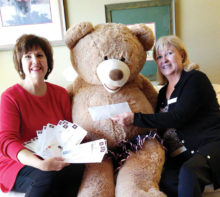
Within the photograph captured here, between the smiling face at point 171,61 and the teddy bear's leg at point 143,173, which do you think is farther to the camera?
the smiling face at point 171,61

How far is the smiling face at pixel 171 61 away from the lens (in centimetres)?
112

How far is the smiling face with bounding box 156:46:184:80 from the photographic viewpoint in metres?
1.12

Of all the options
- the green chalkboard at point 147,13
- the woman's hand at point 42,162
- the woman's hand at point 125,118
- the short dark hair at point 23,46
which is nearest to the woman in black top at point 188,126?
the woman's hand at point 125,118

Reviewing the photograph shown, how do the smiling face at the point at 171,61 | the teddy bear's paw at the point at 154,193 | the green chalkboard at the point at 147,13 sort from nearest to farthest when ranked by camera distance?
the teddy bear's paw at the point at 154,193 → the smiling face at the point at 171,61 → the green chalkboard at the point at 147,13

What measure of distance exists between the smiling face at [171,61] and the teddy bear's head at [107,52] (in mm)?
130

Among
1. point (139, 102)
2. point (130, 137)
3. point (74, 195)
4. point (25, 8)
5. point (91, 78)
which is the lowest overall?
point (74, 195)

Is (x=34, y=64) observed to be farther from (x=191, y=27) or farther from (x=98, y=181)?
(x=191, y=27)

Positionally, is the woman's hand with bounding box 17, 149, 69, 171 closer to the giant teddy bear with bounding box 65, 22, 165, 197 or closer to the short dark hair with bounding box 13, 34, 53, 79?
the giant teddy bear with bounding box 65, 22, 165, 197

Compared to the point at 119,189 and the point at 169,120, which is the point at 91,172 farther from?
the point at 169,120

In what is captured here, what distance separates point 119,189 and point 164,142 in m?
0.39

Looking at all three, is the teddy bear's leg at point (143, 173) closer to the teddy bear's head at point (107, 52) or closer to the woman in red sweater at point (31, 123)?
the woman in red sweater at point (31, 123)

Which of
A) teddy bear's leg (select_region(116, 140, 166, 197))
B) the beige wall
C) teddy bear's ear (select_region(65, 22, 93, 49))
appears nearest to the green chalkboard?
the beige wall

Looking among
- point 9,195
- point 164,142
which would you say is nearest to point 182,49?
point 164,142

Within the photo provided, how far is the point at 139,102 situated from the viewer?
1.06 metres
